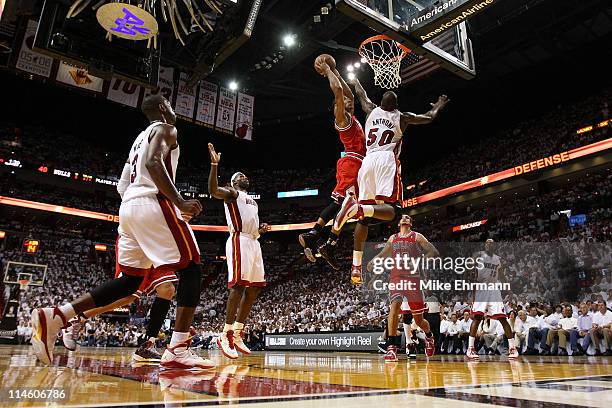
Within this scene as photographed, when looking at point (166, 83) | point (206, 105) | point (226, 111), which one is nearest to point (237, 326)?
point (166, 83)

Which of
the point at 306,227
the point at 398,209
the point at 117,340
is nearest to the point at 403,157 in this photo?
the point at 306,227

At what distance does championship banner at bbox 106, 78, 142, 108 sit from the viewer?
13219 mm

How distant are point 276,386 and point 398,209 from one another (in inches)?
123

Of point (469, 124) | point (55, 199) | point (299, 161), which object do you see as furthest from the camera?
point (299, 161)

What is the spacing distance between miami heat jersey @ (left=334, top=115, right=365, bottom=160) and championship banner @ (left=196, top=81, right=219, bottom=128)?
1065 cm

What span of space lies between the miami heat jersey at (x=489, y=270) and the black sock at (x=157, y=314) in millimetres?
4918

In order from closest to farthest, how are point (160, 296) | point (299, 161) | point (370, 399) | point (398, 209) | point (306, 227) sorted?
1. point (370, 399)
2. point (160, 296)
3. point (398, 209)
4. point (306, 227)
5. point (299, 161)

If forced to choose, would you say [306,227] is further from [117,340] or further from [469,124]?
[117,340]

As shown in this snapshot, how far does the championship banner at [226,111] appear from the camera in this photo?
15688 millimetres

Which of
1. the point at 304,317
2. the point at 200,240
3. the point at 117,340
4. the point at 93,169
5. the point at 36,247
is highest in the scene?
the point at 93,169

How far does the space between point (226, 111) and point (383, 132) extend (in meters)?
11.8

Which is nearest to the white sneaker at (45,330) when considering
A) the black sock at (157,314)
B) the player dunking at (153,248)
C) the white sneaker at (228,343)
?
the player dunking at (153,248)

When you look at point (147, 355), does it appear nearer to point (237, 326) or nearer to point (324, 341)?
point (237, 326)

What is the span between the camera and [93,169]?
83.3ft
